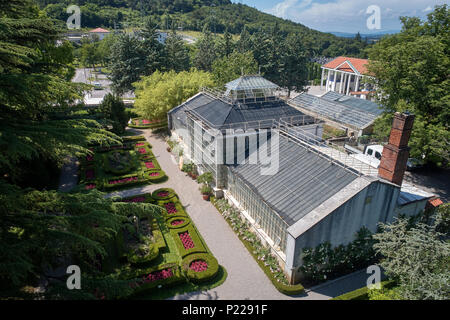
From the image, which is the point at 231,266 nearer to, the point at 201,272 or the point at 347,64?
the point at 201,272

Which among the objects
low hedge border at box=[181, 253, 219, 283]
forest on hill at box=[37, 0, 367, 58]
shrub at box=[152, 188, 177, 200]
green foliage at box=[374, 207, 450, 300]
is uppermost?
forest on hill at box=[37, 0, 367, 58]

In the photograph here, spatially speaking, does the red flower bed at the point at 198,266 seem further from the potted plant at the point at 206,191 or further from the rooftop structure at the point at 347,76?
the rooftop structure at the point at 347,76

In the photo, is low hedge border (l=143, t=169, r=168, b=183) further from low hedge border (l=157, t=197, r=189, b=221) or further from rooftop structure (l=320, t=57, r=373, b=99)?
rooftop structure (l=320, t=57, r=373, b=99)

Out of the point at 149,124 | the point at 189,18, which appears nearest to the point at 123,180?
the point at 149,124

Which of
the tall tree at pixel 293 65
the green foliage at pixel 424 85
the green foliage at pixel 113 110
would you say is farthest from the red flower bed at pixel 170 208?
the tall tree at pixel 293 65

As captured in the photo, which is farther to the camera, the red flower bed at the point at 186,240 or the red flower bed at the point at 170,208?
the red flower bed at the point at 170,208

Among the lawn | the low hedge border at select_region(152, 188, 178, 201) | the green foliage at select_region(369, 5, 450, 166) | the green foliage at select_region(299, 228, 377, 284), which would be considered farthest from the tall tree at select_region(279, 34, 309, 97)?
the green foliage at select_region(299, 228, 377, 284)
